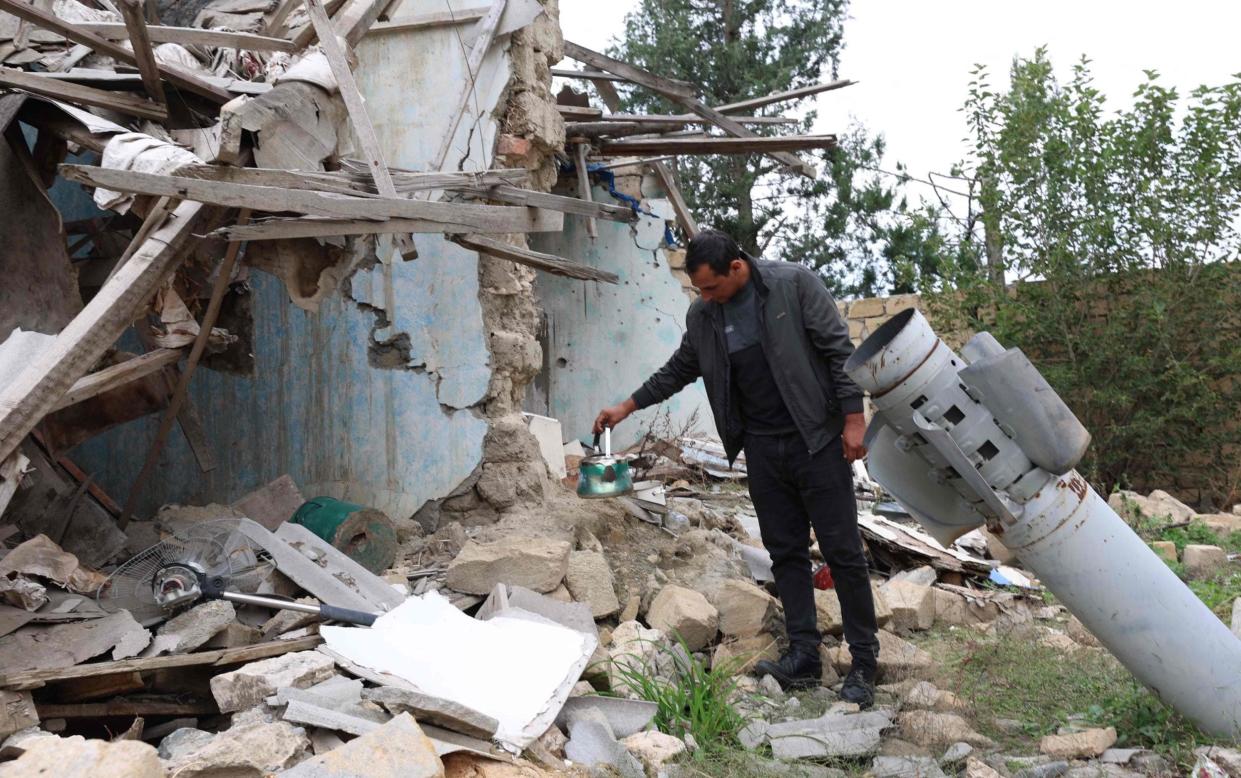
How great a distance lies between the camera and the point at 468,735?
10.8ft

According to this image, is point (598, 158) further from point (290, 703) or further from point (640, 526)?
point (290, 703)

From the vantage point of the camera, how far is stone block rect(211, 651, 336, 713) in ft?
10.7

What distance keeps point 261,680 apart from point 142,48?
8.51ft

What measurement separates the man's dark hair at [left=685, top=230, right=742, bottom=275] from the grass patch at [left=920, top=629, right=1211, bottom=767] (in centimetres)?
197

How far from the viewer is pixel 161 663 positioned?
352cm

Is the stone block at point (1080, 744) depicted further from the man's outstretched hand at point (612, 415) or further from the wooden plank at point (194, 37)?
the wooden plank at point (194, 37)

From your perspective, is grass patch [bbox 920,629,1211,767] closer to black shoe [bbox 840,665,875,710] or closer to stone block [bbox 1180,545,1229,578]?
black shoe [bbox 840,665,875,710]

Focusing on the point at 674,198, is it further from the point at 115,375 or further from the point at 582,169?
the point at 115,375

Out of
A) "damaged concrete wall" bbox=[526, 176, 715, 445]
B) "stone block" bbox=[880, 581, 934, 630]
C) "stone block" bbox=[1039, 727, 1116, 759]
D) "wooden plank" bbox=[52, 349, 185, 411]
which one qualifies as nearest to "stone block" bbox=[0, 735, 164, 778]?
"wooden plank" bbox=[52, 349, 185, 411]

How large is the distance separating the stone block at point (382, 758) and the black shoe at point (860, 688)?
6.28 feet

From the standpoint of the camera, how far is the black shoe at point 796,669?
4.37m

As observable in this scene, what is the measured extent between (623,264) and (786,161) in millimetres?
2336

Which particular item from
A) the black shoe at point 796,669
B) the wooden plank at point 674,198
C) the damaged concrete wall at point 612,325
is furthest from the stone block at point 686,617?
the wooden plank at point 674,198

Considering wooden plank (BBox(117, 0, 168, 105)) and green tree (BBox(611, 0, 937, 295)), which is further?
green tree (BBox(611, 0, 937, 295))
